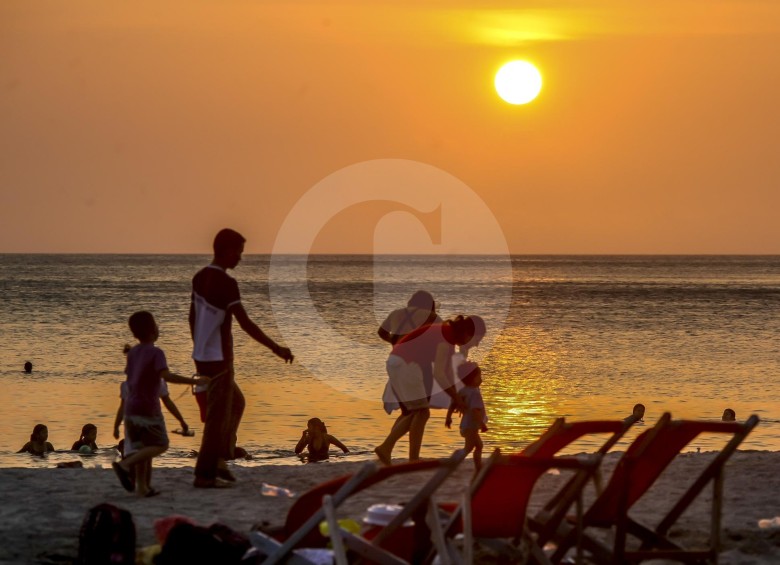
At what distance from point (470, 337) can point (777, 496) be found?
244 centimetres

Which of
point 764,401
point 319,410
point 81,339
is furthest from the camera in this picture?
point 81,339

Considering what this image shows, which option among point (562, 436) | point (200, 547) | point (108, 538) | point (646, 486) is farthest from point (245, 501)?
point (646, 486)

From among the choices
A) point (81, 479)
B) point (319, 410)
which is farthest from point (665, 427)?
point (319, 410)

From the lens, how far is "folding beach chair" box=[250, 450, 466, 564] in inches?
210

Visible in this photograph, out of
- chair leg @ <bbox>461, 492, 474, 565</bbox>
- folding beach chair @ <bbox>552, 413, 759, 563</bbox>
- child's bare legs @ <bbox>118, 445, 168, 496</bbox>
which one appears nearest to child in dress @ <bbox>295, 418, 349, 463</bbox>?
child's bare legs @ <bbox>118, 445, 168, 496</bbox>

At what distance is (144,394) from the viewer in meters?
8.69

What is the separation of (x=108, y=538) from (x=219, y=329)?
2577 mm

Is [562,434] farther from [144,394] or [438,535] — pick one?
[144,394]

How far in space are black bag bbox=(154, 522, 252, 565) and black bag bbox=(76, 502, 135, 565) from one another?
1.08 feet

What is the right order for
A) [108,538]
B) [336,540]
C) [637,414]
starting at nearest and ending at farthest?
[336,540] → [108,538] → [637,414]

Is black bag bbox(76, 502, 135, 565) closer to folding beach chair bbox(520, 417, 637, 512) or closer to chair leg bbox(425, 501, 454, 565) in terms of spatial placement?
chair leg bbox(425, 501, 454, 565)

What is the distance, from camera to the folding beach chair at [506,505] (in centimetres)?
569

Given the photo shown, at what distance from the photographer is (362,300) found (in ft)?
292

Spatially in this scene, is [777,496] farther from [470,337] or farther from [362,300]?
[362,300]
